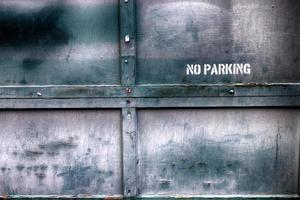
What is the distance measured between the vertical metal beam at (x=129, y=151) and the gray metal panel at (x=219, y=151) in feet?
0.17

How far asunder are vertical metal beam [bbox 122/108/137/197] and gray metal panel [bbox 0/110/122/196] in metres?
0.06

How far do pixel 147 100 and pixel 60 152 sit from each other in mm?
695

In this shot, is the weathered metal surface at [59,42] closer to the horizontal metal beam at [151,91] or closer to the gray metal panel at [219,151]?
the horizontal metal beam at [151,91]

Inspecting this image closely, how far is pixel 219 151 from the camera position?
2889 millimetres

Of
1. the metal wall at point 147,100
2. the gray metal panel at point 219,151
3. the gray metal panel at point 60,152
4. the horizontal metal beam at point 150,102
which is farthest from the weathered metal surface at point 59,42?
the gray metal panel at point 219,151

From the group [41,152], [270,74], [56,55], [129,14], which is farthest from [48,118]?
[270,74]

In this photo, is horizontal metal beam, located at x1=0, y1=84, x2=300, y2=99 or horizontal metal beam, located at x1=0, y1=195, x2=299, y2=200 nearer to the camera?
horizontal metal beam, located at x1=0, y1=84, x2=300, y2=99

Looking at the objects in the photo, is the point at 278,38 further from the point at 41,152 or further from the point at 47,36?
the point at 41,152

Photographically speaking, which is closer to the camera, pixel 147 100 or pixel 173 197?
pixel 147 100

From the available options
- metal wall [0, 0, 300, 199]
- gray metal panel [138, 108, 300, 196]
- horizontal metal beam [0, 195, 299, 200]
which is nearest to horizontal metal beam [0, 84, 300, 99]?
metal wall [0, 0, 300, 199]

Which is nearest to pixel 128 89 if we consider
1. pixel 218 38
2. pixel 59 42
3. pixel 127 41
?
pixel 127 41

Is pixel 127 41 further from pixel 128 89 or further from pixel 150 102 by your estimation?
pixel 150 102

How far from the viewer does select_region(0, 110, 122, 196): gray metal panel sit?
2.89m

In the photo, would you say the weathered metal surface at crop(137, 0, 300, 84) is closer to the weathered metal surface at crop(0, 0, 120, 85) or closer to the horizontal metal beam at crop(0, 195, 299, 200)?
the weathered metal surface at crop(0, 0, 120, 85)
